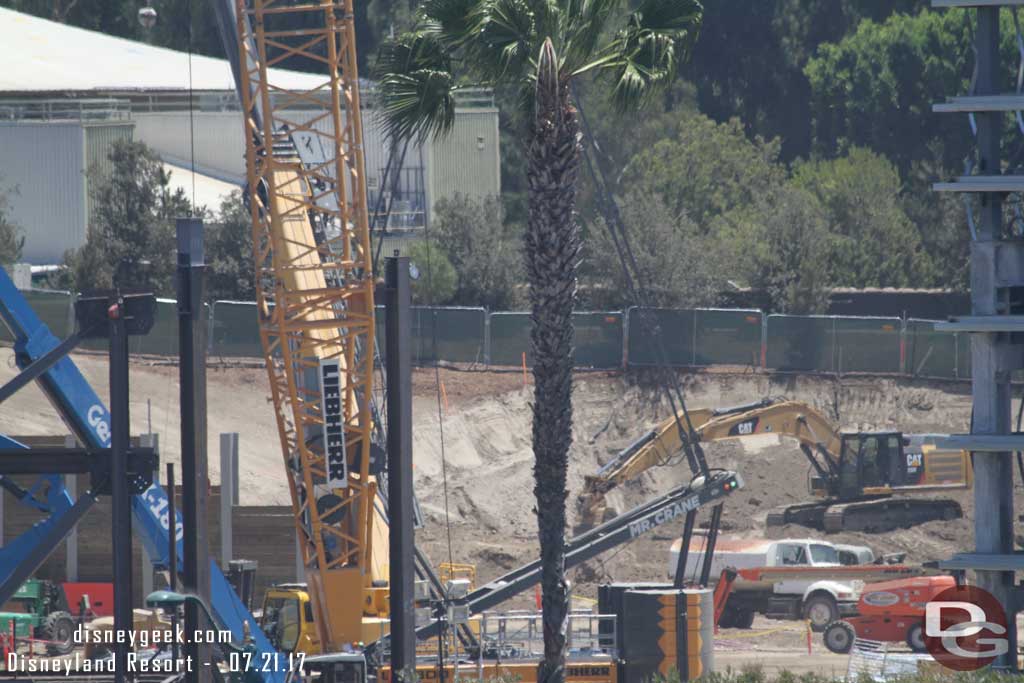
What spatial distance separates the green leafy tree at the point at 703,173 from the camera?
7400 cm

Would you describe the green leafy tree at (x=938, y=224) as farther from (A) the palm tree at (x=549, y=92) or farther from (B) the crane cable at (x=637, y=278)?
(A) the palm tree at (x=549, y=92)

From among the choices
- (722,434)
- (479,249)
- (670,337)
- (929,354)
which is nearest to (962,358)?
(929,354)

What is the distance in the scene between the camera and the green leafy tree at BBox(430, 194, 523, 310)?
62.3 meters

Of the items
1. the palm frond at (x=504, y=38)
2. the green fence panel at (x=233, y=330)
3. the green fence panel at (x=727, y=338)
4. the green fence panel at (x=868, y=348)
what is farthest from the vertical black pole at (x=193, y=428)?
the green fence panel at (x=868, y=348)

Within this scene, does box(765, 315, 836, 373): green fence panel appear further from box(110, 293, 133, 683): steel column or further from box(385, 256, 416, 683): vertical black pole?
box(110, 293, 133, 683): steel column

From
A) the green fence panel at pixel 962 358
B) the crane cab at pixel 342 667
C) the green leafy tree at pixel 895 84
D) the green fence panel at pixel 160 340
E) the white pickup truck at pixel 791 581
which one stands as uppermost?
the green leafy tree at pixel 895 84

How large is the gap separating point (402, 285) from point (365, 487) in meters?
6.82

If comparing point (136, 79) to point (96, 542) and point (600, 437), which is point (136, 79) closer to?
point (600, 437)

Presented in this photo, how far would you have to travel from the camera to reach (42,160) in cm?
5994

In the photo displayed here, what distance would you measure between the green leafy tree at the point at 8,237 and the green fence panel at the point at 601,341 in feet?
63.0

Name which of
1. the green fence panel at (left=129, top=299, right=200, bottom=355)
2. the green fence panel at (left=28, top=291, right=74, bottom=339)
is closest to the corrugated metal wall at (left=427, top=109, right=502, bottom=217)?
the green fence panel at (left=129, top=299, right=200, bottom=355)

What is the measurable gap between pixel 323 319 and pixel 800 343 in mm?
30773

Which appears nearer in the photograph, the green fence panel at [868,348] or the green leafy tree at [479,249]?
the green fence panel at [868,348]

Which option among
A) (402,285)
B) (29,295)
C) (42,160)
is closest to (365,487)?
(402,285)
